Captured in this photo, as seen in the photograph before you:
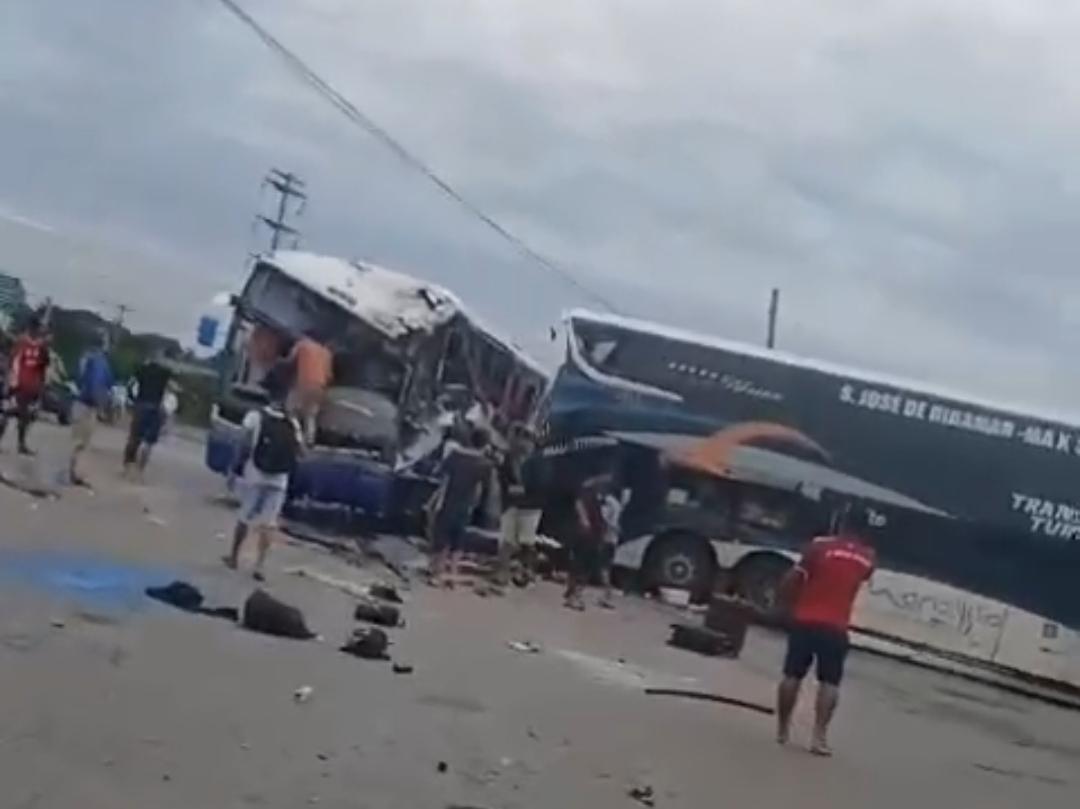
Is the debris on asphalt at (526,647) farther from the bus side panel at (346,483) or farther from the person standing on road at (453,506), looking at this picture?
Result: the bus side panel at (346,483)

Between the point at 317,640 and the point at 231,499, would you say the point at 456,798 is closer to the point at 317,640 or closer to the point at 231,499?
the point at 317,640

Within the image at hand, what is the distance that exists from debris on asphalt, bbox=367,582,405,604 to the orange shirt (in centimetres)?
620

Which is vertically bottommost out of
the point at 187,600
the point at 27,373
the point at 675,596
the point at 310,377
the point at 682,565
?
the point at 187,600

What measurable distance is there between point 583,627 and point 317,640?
704 centimetres

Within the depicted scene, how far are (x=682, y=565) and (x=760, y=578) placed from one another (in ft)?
3.54

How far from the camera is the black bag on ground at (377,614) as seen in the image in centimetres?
1458

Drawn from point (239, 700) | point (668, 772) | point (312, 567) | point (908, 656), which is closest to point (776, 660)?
point (312, 567)

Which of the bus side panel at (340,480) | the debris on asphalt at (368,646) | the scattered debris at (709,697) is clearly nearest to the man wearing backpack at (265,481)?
the debris on asphalt at (368,646)

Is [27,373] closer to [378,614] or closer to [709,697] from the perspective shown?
[378,614]

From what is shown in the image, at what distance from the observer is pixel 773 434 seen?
2728cm

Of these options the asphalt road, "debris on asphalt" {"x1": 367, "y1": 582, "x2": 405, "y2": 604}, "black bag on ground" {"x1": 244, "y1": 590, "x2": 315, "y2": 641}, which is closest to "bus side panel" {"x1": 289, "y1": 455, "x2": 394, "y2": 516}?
the asphalt road

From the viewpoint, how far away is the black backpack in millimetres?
16172

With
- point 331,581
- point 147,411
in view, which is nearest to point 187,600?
point 331,581

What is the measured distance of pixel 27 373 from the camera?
22.2 meters
